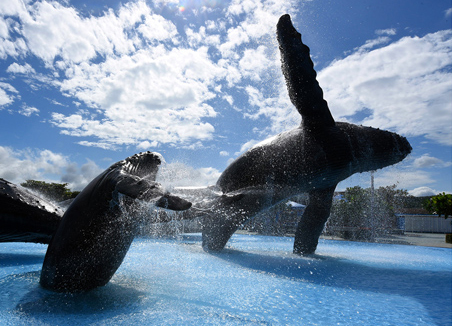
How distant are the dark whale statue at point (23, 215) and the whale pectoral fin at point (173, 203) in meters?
4.36

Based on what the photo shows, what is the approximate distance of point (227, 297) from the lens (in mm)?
4230

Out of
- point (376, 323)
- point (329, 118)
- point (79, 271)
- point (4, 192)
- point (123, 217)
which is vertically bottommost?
point (376, 323)

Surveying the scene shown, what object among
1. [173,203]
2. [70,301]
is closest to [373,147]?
[173,203]

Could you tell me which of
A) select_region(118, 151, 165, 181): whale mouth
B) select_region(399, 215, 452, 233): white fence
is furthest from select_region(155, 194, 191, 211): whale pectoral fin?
select_region(399, 215, 452, 233): white fence

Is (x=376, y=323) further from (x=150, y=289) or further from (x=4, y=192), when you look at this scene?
(x=4, y=192)

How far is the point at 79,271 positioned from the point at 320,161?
20.7ft

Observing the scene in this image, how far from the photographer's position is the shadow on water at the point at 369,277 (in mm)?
5270

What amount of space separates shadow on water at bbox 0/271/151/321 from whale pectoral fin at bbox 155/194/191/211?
1282 mm

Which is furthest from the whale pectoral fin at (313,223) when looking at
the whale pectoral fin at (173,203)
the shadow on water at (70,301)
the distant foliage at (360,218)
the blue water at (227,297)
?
the distant foliage at (360,218)

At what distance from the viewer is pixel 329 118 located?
8523 mm

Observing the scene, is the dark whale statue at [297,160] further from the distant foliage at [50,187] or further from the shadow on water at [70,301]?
the distant foliage at [50,187]

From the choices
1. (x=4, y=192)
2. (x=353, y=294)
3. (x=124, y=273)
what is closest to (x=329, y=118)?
(x=353, y=294)

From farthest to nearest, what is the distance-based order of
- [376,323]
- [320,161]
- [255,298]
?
[320,161] → [255,298] → [376,323]

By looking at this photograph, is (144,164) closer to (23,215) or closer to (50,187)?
(23,215)
